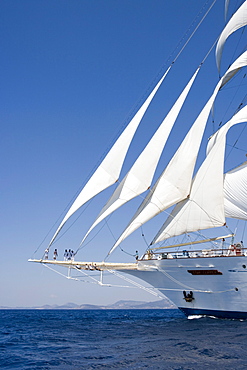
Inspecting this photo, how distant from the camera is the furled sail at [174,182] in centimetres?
2558

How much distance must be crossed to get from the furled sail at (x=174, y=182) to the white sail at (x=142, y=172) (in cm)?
119

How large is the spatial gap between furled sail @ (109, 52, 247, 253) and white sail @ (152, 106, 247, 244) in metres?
0.81

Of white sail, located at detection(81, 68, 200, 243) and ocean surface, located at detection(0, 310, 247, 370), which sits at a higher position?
white sail, located at detection(81, 68, 200, 243)

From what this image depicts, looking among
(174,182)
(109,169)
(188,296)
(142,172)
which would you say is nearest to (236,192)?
(174,182)

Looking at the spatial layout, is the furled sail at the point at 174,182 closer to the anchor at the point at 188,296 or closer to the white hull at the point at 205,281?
the white hull at the point at 205,281

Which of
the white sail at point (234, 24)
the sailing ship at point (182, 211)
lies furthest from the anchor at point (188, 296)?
the white sail at point (234, 24)

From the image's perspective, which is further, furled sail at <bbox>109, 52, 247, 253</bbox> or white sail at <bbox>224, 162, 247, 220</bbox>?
white sail at <bbox>224, 162, 247, 220</bbox>

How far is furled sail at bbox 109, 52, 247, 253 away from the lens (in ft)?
83.9

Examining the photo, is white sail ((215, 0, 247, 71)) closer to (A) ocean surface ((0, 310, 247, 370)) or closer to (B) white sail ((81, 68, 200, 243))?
(B) white sail ((81, 68, 200, 243))

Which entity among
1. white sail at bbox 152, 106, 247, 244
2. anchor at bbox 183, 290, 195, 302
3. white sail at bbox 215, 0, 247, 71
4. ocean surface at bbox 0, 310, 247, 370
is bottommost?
ocean surface at bbox 0, 310, 247, 370

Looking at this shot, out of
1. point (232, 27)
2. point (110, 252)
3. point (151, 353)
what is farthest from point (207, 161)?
point (151, 353)

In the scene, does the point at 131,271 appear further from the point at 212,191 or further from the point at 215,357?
the point at 215,357

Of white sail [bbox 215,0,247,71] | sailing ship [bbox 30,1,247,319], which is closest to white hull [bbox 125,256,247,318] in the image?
sailing ship [bbox 30,1,247,319]

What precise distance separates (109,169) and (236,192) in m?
9.25
